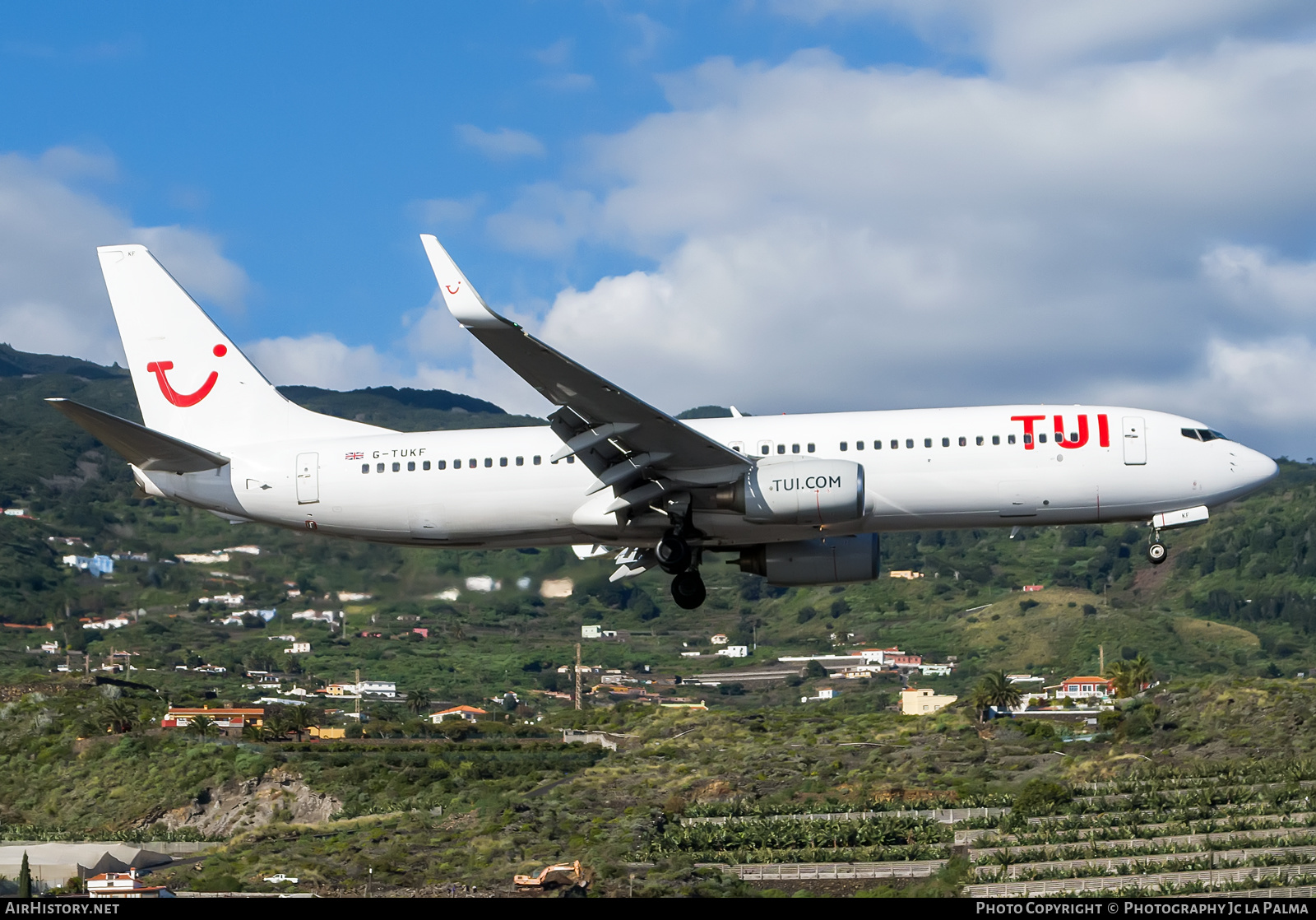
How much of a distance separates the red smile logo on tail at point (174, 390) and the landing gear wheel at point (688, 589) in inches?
561

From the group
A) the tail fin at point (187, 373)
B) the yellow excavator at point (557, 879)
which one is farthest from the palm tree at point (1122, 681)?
the tail fin at point (187, 373)

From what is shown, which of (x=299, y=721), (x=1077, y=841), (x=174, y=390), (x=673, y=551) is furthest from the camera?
(x=299, y=721)

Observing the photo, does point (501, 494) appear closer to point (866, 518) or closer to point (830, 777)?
point (866, 518)

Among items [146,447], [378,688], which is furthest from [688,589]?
[378,688]

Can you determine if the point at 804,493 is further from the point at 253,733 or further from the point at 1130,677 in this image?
the point at 1130,677

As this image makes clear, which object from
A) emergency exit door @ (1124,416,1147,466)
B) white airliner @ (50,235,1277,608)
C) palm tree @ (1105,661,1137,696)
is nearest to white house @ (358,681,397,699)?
palm tree @ (1105,661,1137,696)

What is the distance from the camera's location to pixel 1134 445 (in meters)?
32.8

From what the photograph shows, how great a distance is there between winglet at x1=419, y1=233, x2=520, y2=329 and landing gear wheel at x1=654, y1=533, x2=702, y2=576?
27.3ft

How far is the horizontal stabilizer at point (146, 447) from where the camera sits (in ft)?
104

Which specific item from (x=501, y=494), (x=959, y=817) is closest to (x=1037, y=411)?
(x=501, y=494)

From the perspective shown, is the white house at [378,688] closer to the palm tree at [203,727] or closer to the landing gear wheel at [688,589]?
the palm tree at [203,727]

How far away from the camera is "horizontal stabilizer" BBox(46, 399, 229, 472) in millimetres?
31547

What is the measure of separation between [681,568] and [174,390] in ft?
50.8

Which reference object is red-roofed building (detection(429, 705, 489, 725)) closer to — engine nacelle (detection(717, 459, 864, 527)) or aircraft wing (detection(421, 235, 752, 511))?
aircraft wing (detection(421, 235, 752, 511))
